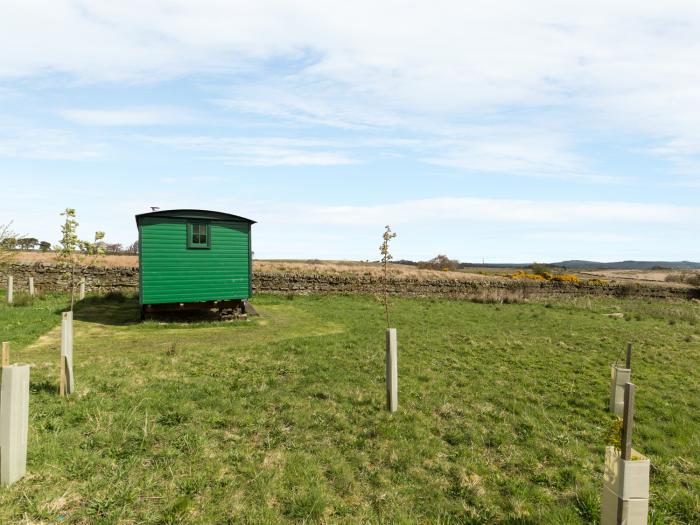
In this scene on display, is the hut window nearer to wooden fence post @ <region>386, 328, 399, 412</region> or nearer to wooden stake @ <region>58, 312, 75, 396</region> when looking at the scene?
wooden stake @ <region>58, 312, 75, 396</region>

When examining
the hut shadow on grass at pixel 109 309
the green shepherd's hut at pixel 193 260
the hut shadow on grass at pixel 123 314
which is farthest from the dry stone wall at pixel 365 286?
the green shepherd's hut at pixel 193 260

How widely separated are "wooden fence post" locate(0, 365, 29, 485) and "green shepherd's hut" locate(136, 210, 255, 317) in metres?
11.8

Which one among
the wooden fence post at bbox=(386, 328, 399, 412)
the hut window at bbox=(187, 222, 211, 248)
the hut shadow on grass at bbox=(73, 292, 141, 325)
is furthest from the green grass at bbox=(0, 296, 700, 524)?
the hut window at bbox=(187, 222, 211, 248)

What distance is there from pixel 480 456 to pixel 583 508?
1.41m

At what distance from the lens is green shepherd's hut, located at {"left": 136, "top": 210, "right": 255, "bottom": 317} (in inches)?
625

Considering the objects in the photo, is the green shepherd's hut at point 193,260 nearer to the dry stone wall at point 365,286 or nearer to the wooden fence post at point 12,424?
the dry stone wall at point 365,286

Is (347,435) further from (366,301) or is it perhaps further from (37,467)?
(366,301)

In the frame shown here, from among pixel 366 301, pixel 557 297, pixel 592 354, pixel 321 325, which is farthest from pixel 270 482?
pixel 557 297

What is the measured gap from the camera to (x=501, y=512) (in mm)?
4508

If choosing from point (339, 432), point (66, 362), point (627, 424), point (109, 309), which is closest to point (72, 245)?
point (66, 362)

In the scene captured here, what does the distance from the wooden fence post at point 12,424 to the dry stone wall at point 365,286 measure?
20923mm

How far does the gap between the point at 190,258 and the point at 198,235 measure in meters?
0.98

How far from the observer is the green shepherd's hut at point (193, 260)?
15875mm

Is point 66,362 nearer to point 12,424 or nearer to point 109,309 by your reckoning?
point 12,424
